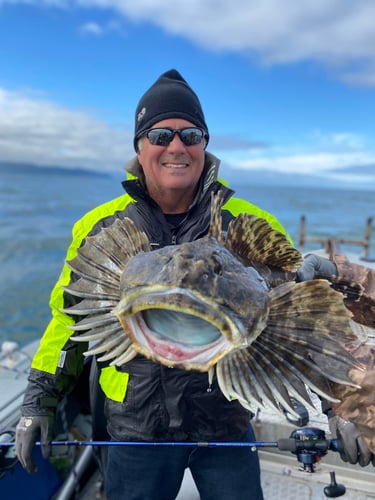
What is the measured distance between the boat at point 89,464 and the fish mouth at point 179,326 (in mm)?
1751

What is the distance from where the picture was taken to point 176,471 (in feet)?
9.34

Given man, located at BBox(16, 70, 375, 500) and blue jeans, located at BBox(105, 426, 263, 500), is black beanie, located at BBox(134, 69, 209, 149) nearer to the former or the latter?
man, located at BBox(16, 70, 375, 500)

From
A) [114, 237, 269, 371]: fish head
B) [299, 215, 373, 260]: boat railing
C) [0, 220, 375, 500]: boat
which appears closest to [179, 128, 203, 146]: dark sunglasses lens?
[114, 237, 269, 371]: fish head

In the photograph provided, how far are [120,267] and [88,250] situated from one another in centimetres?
25

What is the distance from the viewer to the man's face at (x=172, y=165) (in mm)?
2816

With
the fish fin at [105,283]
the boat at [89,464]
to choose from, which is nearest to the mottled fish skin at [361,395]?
the fish fin at [105,283]

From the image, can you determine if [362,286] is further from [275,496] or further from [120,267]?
[275,496]

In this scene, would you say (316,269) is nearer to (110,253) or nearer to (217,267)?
(217,267)

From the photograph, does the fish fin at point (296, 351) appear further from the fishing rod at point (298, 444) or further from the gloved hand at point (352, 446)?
the fishing rod at point (298, 444)

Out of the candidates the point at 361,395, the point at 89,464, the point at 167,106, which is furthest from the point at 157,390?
the point at 89,464

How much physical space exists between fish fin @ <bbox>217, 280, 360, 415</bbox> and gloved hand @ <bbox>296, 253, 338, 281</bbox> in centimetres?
52

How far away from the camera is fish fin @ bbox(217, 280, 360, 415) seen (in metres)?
1.74

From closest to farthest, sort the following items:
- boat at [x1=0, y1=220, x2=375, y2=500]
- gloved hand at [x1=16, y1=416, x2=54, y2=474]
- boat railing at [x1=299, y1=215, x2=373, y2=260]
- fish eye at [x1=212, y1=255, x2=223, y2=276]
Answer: fish eye at [x1=212, y1=255, x2=223, y2=276] → gloved hand at [x1=16, y1=416, x2=54, y2=474] → boat at [x1=0, y1=220, x2=375, y2=500] → boat railing at [x1=299, y1=215, x2=373, y2=260]

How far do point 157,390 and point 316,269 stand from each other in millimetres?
1254
